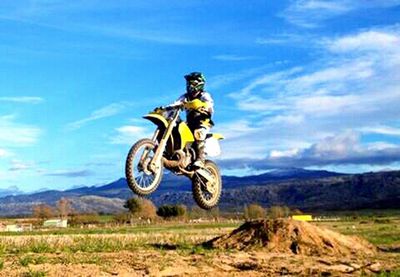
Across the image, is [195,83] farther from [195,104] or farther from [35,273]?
[35,273]

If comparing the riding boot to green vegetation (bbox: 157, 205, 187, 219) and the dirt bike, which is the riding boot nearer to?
the dirt bike

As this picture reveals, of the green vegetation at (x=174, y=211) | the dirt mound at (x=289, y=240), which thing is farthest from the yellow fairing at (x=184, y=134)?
the green vegetation at (x=174, y=211)

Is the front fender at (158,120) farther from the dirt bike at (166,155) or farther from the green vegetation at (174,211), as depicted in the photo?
the green vegetation at (174,211)

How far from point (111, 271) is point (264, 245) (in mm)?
20576

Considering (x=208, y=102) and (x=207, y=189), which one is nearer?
(x=208, y=102)

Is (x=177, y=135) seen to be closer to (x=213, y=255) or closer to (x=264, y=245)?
(x=213, y=255)

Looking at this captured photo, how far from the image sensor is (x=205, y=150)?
49.6ft

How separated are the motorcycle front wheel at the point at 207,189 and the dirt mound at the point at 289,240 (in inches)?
1373

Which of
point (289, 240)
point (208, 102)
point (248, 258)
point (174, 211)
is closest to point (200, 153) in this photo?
point (208, 102)

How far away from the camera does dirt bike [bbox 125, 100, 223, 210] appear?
44.8 feet

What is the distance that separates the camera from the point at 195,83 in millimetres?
14742

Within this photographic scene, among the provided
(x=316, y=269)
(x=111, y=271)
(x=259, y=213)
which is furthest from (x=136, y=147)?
(x=259, y=213)

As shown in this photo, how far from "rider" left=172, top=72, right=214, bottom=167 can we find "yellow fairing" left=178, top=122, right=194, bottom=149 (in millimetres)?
221

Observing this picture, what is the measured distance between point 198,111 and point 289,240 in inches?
1513
